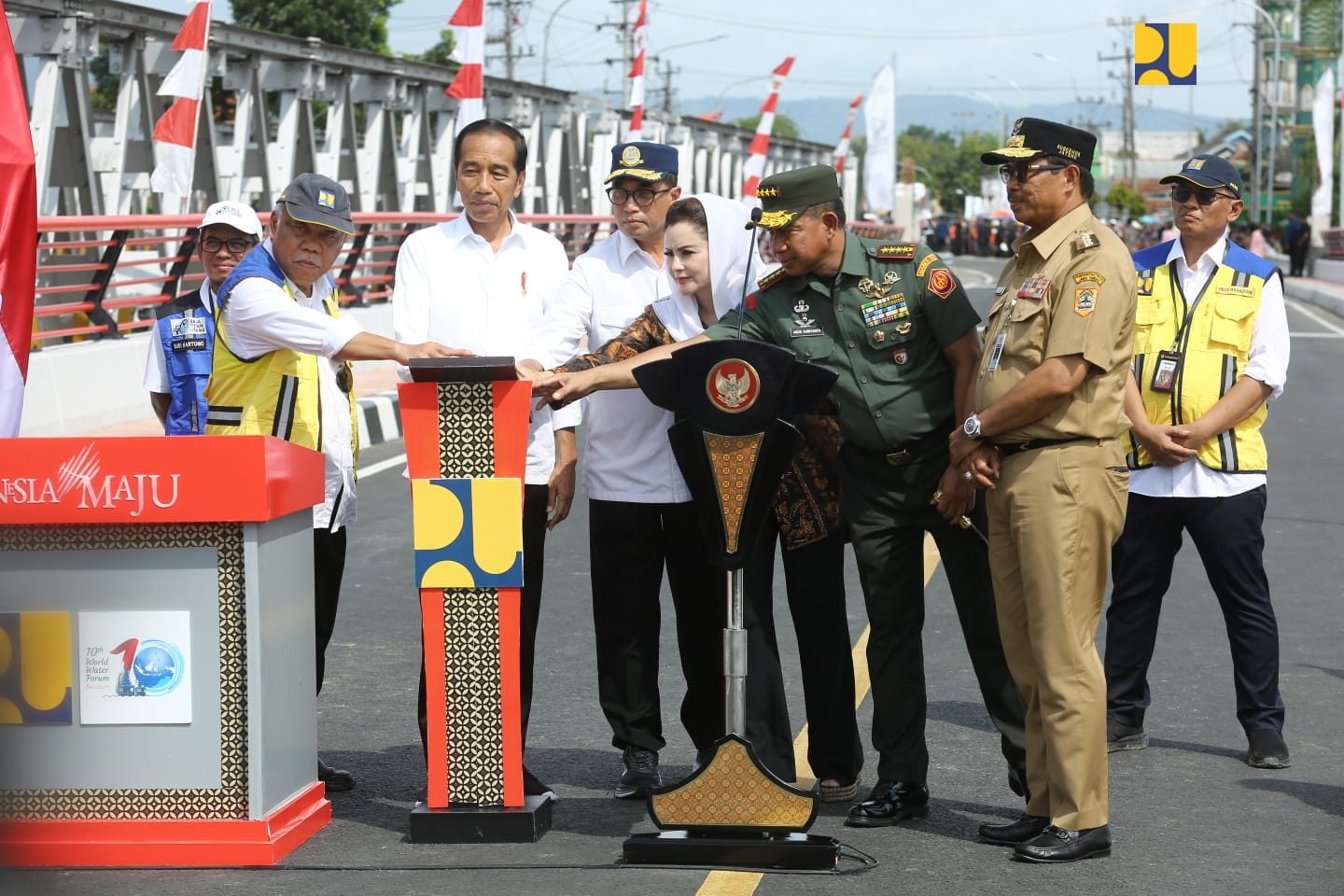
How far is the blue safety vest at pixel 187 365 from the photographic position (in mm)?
5926

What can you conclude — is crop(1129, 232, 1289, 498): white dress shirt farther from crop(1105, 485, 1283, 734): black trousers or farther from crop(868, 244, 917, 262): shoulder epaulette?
crop(868, 244, 917, 262): shoulder epaulette

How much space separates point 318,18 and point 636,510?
170ft

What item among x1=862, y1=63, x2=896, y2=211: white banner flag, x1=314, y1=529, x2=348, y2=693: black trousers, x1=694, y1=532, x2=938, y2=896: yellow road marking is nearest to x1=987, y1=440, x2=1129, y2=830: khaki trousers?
x1=694, y1=532, x2=938, y2=896: yellow road marking

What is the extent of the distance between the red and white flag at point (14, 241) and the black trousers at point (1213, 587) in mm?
3649

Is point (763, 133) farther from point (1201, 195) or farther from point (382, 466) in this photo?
point (1201, 195)

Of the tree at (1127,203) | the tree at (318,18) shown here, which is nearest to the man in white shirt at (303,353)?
the tree at (318,18)

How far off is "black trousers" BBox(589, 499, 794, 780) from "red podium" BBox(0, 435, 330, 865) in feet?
3.73

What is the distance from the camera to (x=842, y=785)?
5.53m

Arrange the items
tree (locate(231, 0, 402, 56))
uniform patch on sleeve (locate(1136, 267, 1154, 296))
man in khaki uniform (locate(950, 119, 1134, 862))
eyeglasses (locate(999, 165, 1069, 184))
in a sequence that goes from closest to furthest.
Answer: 1. man in khaki uniform (locate(950, 119, 1134, 862))
2. eyeglasses (locate(999, 165, 1069, 184))
3. uniform patch on sleeve (locate(1136, 267, 1154, 296))
4. tree (locate(231, 0, 402, 56))

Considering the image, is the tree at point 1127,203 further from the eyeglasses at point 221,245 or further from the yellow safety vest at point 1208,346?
the eyeglasses at point 221,245

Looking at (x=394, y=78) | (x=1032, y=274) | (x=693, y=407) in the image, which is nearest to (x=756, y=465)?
(x=693, y=407)

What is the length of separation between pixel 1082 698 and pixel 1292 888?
71 cm

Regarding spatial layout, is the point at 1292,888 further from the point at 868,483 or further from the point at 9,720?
the point at 9,720

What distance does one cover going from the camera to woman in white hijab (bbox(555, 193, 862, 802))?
536cm
